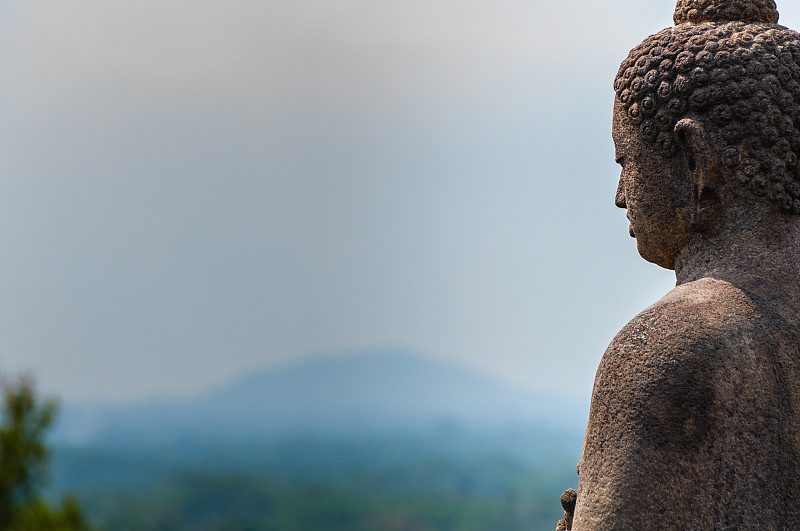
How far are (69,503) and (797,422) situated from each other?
625 inches

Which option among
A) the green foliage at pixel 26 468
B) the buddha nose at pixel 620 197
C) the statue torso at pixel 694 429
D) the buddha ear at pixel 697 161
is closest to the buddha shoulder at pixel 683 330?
the statue torso at pixel 694 429

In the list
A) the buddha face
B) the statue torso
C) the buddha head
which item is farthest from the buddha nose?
the statue torso

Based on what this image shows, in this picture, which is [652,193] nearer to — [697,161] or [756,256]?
[697,161]

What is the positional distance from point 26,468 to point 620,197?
16.1 metres

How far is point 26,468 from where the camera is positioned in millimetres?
17281

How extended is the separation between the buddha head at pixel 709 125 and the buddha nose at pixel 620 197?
144mm

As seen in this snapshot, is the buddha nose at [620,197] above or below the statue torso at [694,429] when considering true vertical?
above

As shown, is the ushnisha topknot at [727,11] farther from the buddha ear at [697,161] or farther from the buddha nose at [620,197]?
the buddha nose at [620,197]

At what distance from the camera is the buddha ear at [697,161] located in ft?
13.4

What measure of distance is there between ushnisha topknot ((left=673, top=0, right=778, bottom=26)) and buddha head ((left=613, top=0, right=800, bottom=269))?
117 mm

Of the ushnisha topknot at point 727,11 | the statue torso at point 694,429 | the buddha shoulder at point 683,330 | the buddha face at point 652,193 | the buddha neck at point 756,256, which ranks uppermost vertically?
the ushnisha topknot at point 727,11

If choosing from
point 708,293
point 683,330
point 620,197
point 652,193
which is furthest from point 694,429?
point 620,197

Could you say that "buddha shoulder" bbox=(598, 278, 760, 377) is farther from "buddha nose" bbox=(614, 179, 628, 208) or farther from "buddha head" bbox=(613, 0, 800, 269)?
"buddha nose" bbox=(614, 179, 628, 208)

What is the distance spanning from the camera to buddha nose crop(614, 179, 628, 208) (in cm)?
454
